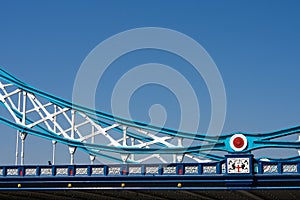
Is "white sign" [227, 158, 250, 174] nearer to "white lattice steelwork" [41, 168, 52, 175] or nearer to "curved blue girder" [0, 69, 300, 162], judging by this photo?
"curved blue girder" [0, 69, 300, 162]

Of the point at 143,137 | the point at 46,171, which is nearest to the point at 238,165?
the point at 46,171

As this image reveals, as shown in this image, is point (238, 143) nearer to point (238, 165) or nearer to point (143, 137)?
point (238, 165)

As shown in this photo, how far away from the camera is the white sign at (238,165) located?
1943 inches

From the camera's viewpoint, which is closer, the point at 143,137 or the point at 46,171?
the point at 46,171

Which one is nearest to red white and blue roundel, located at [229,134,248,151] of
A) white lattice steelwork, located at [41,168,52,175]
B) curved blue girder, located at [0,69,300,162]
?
curved blue girder, located at [0,69,300,162]

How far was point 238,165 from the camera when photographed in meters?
49.6

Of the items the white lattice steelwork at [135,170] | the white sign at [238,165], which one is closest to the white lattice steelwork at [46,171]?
the white lattice steelwork at [135,170]

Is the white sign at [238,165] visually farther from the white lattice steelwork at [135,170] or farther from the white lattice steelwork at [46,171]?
the white lattice steelwork at [46,171]

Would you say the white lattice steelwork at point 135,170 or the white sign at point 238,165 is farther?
the white lattice steelwork at point 135,170

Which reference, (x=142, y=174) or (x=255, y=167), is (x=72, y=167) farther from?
(x=255, y=167)

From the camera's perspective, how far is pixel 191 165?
168 feet

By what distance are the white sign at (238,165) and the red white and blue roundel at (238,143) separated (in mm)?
1076

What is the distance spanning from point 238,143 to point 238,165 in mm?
1718

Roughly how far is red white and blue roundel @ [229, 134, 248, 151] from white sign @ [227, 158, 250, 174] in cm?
108
